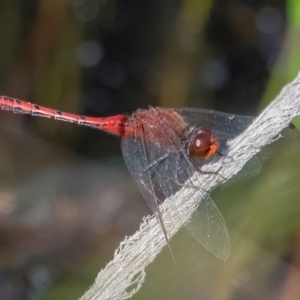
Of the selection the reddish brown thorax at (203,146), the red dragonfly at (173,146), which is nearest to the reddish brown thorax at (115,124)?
the red dragonfly at (173,146)

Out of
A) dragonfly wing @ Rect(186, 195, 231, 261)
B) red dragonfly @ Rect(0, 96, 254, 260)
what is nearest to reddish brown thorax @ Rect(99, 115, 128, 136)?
red dragonfly @ Rect(0, 96, 254, 260)

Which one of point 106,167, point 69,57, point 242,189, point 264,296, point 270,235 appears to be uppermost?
point 69,57

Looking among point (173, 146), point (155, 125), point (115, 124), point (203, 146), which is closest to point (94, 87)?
point (115, 124)

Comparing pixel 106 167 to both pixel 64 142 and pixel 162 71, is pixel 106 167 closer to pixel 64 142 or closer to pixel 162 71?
pixel 64 142

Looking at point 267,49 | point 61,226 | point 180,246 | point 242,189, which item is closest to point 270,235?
point 242,189

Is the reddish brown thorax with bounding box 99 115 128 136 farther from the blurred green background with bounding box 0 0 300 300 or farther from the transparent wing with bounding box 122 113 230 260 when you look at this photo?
the blurred green background with bounding box 0 0 300 300

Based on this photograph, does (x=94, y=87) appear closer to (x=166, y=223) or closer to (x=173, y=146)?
(x=173, y=146)
